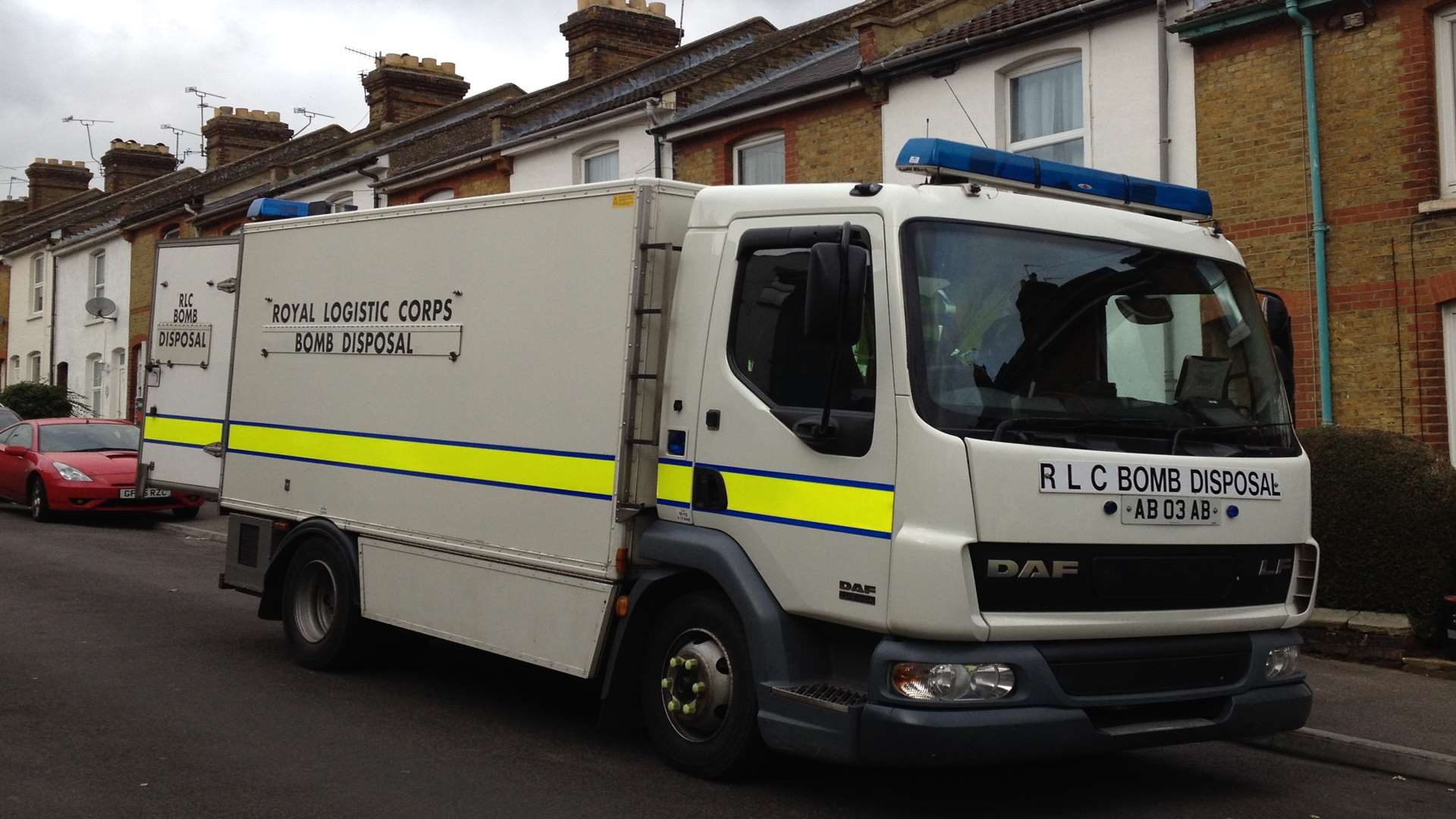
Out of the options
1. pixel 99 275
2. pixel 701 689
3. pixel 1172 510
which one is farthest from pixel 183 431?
pixel 99 275

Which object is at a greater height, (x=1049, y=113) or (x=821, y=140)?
(x=821, y=140)

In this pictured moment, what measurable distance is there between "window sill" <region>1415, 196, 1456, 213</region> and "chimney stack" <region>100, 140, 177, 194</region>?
41.2 m

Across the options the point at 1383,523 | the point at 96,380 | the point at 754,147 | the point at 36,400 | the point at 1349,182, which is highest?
the point at 754,147

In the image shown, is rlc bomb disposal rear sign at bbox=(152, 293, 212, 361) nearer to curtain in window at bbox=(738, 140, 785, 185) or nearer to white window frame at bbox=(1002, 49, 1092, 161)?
white window frame at bbox=(1002, 49, 1092, 161)

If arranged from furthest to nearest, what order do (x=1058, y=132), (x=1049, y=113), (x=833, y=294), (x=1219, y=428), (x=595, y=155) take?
1. (x=595, y=155)
2. (x=1049, y=113)
3. (x=1058, y=132)
4. (x=1219, y=428)
5. (x=833, y=294)

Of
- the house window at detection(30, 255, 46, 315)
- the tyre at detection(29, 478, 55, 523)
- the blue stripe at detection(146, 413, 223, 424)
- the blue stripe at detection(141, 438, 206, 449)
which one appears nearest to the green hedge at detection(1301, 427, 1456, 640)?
the blue stripe at detection(146, 413, 223, 424)

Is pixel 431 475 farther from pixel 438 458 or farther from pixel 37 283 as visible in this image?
pixel 37 283

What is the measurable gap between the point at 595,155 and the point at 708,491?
1593 cm

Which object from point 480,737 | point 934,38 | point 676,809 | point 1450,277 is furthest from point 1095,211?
point 934,38

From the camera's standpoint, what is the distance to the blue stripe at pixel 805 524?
5.44 m

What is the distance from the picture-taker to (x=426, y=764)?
20.7ft

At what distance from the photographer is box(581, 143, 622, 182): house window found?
20875 millimetres

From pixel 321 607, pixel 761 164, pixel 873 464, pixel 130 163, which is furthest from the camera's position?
pixel 130 163

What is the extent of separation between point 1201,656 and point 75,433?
17301 millimetres
